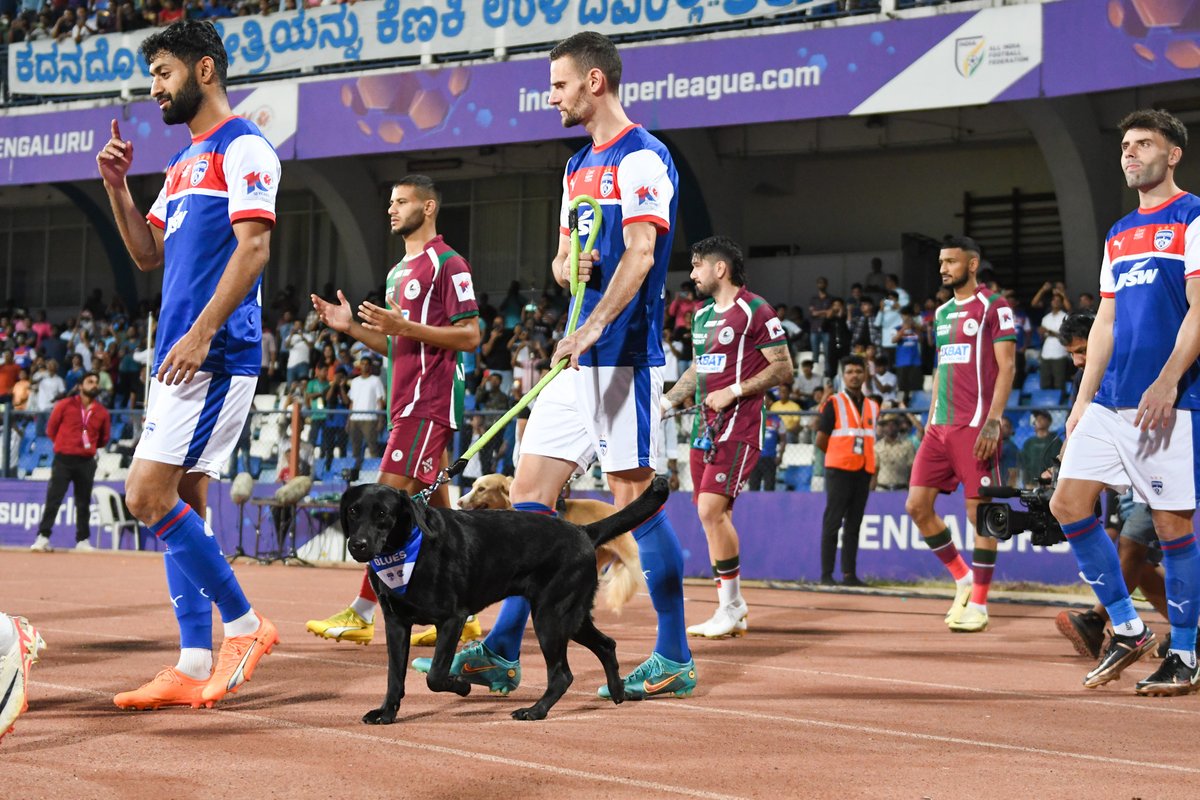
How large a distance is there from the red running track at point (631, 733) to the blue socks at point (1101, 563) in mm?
372

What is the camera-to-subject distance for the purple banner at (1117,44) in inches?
635

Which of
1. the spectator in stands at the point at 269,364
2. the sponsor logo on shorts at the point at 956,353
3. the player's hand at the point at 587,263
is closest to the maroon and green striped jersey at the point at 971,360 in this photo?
the sponsor logo on shorts at the point at 956,353

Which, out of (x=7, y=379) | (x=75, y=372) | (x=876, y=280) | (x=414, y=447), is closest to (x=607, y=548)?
(x=414, y=447)

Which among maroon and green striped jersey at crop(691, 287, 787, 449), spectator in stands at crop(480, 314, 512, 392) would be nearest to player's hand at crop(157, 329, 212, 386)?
maroon and green striped jersey at crop(691, 287, 787, 449)

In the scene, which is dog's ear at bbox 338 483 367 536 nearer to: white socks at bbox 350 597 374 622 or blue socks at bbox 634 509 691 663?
blue socks at bbox 634 509 691 663

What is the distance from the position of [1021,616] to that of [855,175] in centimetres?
1658

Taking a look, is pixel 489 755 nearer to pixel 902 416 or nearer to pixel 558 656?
pixel 558 656

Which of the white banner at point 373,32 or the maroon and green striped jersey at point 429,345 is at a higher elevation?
the white banner at point 373,32

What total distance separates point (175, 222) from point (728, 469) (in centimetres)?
450

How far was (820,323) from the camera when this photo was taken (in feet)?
70.6

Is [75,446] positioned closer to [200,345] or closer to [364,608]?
[364,608]

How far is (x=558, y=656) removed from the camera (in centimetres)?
523

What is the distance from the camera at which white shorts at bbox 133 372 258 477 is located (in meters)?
5.38

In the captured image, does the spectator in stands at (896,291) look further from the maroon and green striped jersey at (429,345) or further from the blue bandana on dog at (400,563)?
the blue bandana on dog at (400,563)
